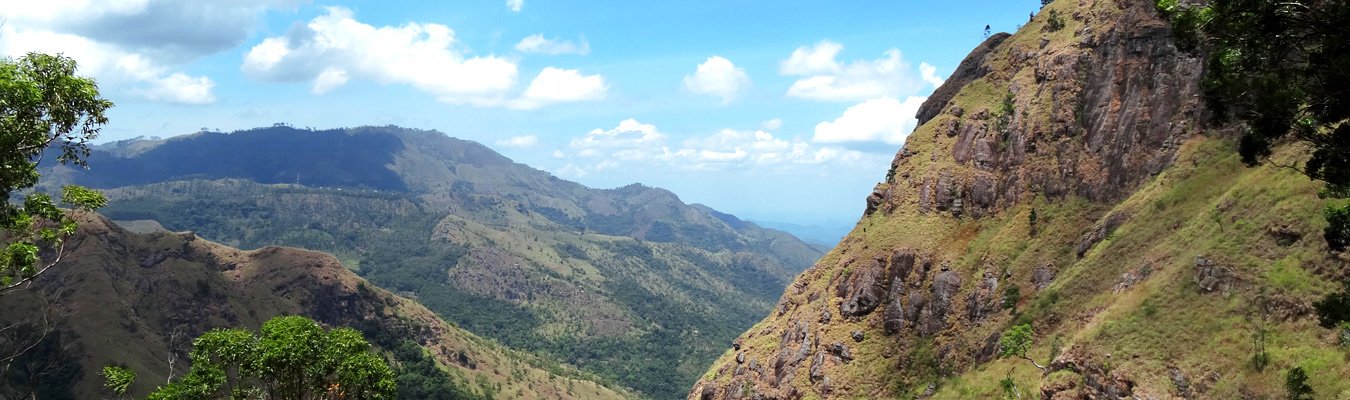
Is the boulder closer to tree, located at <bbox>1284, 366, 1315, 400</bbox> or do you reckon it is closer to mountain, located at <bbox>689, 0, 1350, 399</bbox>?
mountain, located at <bbox>689, 0, 1350, 399</bbox>

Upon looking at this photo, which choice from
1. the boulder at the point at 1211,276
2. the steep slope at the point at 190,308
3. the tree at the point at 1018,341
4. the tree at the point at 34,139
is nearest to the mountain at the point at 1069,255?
the boulder at the point at 1211,276

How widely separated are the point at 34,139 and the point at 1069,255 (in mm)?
72174

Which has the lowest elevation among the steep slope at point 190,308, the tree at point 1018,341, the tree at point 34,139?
the steep slope at point 190,308

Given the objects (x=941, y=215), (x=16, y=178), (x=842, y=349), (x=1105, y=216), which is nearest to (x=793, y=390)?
(x=842, y=349)

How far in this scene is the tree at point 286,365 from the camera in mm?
24594

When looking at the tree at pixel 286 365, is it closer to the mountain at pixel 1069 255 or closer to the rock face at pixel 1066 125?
the mountain at pixel 1069 255

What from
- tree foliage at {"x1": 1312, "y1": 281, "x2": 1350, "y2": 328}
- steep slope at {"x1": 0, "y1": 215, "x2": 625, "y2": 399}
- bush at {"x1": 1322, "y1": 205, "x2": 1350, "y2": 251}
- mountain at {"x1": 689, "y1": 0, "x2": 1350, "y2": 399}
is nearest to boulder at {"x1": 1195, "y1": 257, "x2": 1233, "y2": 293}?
mountain at {"x1": 689, "y1": 0, "x2": 1350, "y2": 399}

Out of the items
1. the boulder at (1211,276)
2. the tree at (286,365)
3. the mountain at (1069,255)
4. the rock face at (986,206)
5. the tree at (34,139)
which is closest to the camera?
the tree at (34,139)

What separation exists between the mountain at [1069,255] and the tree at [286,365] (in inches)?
1685

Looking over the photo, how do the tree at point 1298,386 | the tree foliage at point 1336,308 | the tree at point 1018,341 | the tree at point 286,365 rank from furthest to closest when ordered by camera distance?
the tree at point 1018,341
the tree at point 1298,386
the tree at point 286,365
the tree foliage at point 1336,308

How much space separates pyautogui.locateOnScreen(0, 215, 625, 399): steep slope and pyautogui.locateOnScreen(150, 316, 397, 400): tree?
7141 centimetres

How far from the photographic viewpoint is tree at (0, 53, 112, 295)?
1727 cm

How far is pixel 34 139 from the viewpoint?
59.7 feet

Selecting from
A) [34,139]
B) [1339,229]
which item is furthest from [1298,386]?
[34,139]
